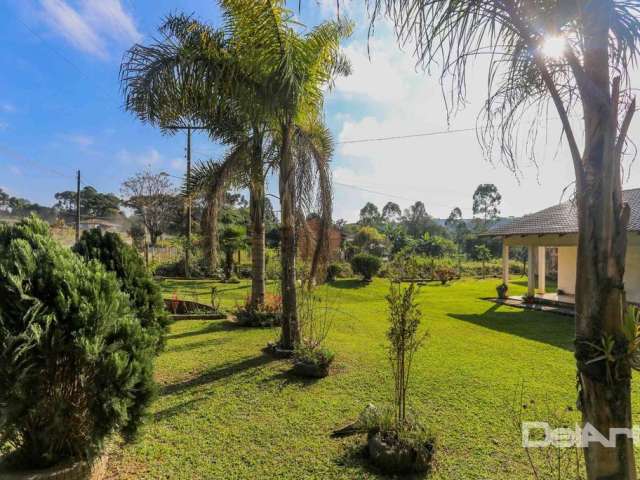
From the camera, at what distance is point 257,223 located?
8.65 metres

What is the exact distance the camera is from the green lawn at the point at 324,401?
3.21 metres

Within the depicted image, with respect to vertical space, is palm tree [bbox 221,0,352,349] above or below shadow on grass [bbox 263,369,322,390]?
above

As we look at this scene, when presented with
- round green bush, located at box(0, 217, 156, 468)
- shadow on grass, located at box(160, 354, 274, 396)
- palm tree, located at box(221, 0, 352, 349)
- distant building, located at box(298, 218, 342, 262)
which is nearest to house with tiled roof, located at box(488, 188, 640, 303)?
distant building, located at box(298, 218, 342, 262)

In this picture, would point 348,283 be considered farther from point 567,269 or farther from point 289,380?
point 289,380

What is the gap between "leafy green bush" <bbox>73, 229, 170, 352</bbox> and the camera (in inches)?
176

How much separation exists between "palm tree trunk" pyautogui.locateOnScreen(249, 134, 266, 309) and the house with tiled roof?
28.3ft

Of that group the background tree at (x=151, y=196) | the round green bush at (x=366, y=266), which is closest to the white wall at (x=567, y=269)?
the round green bush at (x=366, y=266)

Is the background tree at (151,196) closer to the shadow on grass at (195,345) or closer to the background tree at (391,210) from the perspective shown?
the shadow on grass at (195,345)

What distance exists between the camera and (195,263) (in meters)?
20.3

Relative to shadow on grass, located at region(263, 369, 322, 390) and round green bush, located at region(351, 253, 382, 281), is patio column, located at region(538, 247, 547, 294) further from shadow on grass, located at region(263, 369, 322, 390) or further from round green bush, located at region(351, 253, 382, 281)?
shadow on grass, located at region(263, 369, 322, 390)

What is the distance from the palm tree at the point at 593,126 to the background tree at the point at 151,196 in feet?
99.2

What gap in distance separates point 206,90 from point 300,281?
13.7 feet

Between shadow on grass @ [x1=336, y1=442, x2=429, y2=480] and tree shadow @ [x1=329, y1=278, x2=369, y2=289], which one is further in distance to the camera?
tree shadow @ [x1=329, y1=278, x2=369, y2=289]

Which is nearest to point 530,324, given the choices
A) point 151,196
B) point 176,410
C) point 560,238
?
point 560,238
